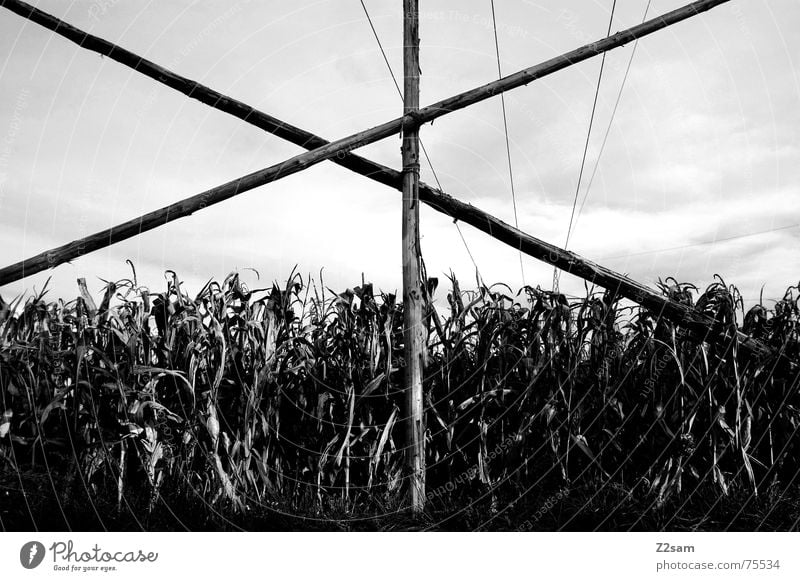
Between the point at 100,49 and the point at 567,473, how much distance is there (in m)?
4.92

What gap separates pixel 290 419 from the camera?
528cm

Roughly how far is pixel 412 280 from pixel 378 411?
1.07 m

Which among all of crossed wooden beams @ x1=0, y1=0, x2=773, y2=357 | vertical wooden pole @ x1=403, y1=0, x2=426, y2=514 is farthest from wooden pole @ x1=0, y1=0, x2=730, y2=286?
vertical wooden pole @ x1=403, y1=0, x2=426, y2=514

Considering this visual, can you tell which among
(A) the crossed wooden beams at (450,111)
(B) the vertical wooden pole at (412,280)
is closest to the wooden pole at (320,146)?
(A) the crossed wooden beams at (450,111)

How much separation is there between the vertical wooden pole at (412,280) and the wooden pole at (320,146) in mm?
266

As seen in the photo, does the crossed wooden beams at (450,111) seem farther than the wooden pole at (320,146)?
Yes

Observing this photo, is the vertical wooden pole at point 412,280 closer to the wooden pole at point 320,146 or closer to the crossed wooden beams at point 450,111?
the crossed wooden beams at point 450,111

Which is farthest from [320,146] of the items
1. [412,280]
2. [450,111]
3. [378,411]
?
[378,411]

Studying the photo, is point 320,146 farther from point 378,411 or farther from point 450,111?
point 378,411

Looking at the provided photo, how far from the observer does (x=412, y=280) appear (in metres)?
5.22

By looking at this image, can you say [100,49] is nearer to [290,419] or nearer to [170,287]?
[170,287]

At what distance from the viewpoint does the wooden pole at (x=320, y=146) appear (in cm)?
468

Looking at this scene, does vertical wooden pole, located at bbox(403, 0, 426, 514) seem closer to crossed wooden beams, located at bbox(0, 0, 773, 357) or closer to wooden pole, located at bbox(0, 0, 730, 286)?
crossed wooden beams, located at bbox(0, 0, 773, 357)

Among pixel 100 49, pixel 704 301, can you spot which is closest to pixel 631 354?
pixel 704 301
